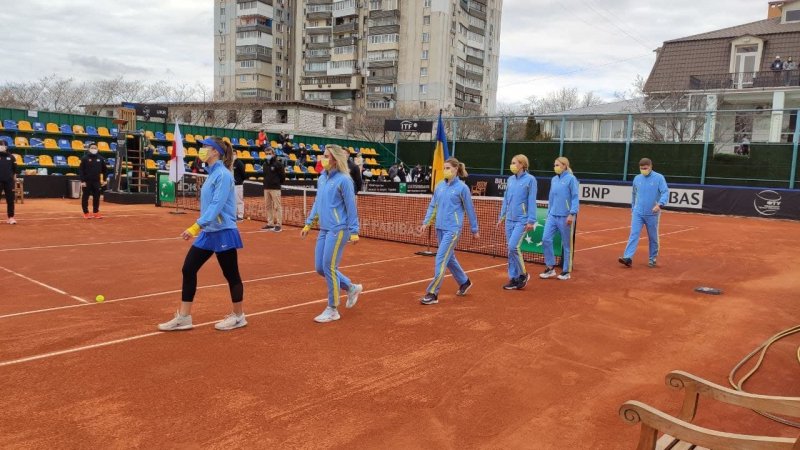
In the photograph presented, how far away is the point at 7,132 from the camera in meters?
22.6

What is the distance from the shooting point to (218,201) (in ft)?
18.0

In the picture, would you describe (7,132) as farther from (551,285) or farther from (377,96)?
(377,96)

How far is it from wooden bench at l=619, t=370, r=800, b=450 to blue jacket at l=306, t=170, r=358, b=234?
409 cm

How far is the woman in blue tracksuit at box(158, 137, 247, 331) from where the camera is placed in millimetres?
5500

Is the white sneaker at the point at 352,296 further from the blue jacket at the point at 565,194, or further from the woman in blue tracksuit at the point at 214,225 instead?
the blue jacket at the point at 565,194

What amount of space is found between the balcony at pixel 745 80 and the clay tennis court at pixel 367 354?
29066 mm

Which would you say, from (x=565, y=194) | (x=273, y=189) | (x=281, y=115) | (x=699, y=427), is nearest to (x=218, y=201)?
(x=699, y=427)

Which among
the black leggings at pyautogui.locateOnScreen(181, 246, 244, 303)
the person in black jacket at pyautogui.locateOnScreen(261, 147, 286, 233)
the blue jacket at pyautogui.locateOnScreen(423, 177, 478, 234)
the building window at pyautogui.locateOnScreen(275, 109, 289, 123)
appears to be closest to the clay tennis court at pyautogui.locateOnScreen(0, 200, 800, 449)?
the black leggings at pyautogui.locateOnScreen(181, 246, 244, 303)

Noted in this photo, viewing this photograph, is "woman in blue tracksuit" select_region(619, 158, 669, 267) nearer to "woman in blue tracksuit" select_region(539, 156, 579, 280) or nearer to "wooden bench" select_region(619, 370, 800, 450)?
"woman in blue tracksuit" select_region(539, 156, 579, 280)

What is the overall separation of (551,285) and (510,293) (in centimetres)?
102

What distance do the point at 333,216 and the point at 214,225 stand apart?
132cm

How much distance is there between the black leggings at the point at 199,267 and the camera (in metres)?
5.62

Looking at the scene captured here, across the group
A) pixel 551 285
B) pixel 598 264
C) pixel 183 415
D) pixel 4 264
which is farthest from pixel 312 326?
pixel 598 264

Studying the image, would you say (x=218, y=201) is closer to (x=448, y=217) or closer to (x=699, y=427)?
(x=448, y=217)
